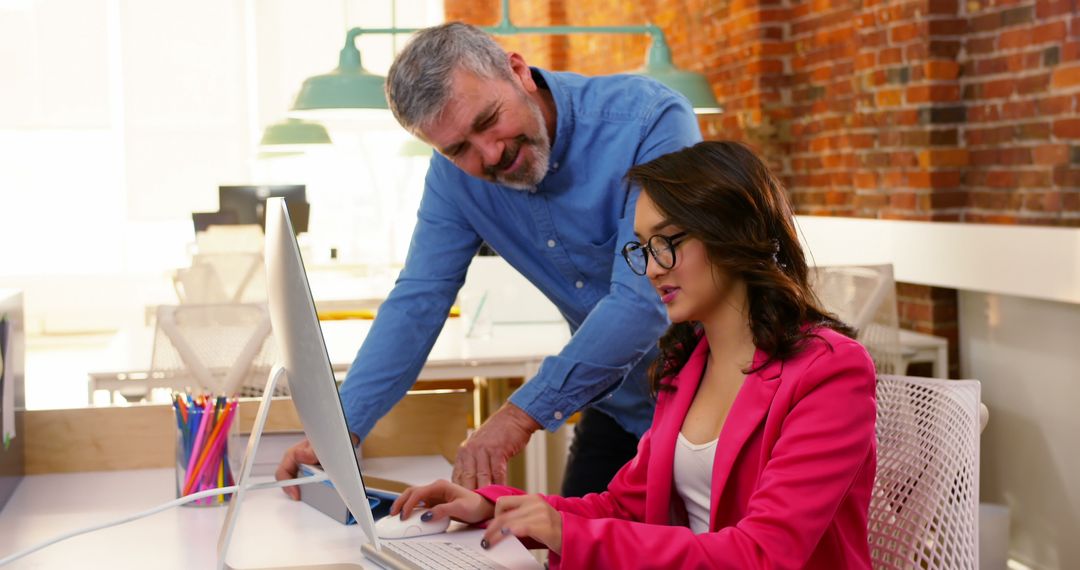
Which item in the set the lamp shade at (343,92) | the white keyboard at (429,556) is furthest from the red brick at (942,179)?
the white keyboard at (429,556)

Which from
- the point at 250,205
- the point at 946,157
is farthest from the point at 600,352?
the point at 250,205

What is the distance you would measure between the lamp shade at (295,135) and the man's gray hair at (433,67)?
13.8 ft

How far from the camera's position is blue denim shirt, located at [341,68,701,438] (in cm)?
174

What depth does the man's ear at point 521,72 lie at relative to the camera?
→ 183 cm

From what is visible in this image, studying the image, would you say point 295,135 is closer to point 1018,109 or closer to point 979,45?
point 979,45

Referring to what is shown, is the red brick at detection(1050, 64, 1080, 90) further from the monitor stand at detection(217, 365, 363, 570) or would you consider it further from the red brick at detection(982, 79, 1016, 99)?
the monitor stand at detection(217, 365, 363, 570)

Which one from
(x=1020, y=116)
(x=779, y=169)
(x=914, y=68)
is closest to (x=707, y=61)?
(x=779, y=169)

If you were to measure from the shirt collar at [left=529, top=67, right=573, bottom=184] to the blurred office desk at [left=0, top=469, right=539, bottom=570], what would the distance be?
65cm

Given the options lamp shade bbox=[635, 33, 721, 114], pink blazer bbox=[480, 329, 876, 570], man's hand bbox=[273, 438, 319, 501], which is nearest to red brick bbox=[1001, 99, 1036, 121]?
lamp shade bbox=[635, 33, 721, 114]

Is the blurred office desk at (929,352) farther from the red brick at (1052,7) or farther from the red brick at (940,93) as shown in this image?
the red brick at (1052,7)

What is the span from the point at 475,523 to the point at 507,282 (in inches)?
109

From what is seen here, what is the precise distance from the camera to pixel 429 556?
137 cm

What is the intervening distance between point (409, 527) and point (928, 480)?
63cm

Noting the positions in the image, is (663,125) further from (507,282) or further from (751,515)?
(507,282)
